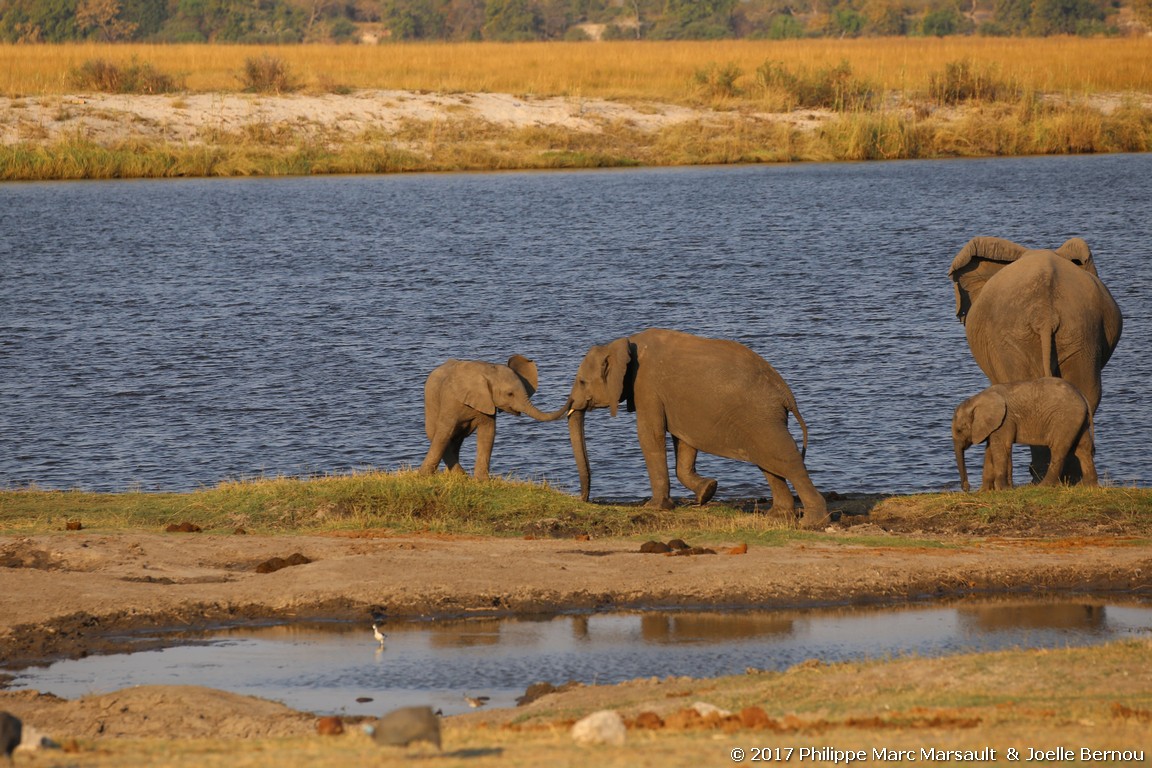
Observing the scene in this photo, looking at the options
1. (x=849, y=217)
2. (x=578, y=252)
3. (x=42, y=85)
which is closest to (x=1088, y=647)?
(x=578, y=252)

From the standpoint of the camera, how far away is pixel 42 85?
55.7 metres

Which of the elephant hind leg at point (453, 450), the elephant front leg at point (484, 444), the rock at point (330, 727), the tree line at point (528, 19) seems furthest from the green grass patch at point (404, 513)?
the tree line at point (528, 19)

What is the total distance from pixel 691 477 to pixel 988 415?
2769mm

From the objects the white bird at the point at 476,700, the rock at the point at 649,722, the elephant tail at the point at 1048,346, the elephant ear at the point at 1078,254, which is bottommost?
the white bird at the point at 476,700

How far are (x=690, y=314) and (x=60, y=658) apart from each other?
67.7ft

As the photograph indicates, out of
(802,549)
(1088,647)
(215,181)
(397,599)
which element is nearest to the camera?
(1088,647)

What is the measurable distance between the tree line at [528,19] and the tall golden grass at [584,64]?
2214 centimetres

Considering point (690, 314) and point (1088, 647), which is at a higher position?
point (1088, 647)

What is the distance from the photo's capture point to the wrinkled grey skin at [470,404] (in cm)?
1622

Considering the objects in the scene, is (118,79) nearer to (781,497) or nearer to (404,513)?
(404,513)

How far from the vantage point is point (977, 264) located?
62.1 ft

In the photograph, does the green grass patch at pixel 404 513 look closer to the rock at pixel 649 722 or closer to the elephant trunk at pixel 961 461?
the elephant trunk at pixel 961 461

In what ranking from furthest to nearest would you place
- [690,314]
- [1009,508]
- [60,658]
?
1. [690,314]
2. [1009,508]
3. [60,658]

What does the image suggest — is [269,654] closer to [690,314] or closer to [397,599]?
[397,599]
